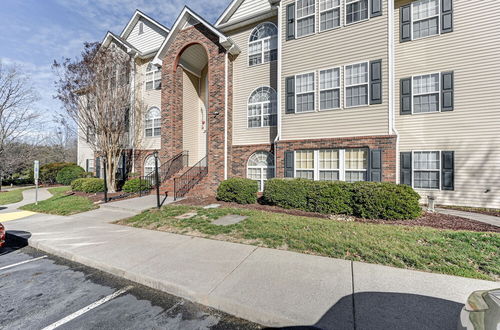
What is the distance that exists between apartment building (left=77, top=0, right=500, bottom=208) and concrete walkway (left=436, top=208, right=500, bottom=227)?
3.54ft

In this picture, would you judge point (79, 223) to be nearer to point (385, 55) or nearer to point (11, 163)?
point (385, 55)

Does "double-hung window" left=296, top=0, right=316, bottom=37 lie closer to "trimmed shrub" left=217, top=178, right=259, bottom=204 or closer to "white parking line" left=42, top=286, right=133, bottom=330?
"trimmed shrub" left=217, top=178, right=259, bottom=204

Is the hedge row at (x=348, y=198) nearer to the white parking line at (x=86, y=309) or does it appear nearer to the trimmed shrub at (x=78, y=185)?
the white parking line at (x=86, y=309)

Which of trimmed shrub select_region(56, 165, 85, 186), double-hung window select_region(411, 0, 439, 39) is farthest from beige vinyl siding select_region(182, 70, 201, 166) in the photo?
double-hung window select_region(411, 0, 439, 39)

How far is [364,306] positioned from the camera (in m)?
2.86

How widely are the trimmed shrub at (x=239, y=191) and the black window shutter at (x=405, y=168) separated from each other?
21.0ft

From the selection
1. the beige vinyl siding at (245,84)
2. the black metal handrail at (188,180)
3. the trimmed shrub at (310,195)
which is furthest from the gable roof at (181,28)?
the trimmed shrub at (310,195)

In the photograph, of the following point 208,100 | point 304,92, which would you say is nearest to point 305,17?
point 304,92

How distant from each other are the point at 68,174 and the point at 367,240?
23.3m

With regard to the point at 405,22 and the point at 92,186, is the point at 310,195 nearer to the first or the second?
the point at 405,22

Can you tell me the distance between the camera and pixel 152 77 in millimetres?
15578

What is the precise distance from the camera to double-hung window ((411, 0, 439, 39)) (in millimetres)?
8977

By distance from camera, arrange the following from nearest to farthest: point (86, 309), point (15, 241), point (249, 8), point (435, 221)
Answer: point (86, 309), point (15, 241), point (435, 221), point (249, 8)

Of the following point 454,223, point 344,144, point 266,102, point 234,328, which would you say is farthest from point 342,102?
point 234,328
